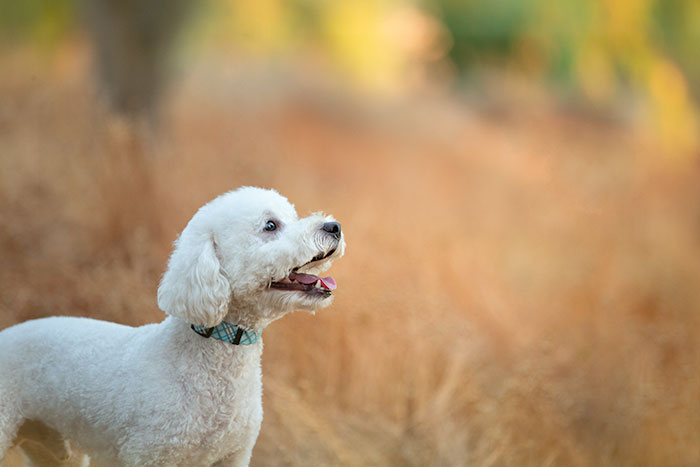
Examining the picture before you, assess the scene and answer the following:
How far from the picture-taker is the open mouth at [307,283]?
4.83ft

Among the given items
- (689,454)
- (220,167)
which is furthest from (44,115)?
(689,454)

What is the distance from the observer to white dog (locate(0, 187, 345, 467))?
1453 millimetres

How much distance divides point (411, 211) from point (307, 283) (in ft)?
12.1

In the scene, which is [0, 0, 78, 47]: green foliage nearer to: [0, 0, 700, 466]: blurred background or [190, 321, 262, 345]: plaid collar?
[0, 0, 700, 466]: blurred background

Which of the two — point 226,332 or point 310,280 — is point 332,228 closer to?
point 310,280

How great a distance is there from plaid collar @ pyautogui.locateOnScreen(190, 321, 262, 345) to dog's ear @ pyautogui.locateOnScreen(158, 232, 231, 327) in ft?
0.21

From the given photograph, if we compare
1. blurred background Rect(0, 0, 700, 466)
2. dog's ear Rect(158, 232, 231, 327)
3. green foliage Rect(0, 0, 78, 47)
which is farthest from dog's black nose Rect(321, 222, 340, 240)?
green foliage Rect(0, 0, 78, 47)

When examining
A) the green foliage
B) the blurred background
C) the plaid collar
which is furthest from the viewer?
the green foliage

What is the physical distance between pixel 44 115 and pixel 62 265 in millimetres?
1289

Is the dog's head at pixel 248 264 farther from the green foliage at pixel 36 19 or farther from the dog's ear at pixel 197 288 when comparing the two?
the green foliage at pixel 36 19

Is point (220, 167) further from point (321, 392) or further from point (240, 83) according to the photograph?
point (240, 83)

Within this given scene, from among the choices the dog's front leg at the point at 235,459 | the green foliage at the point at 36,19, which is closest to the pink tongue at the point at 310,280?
the dog's front leg at the point at 235,459

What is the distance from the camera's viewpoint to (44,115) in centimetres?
382

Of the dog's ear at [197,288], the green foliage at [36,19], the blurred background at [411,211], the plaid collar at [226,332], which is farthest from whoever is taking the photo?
the green foliage at [36,19]
